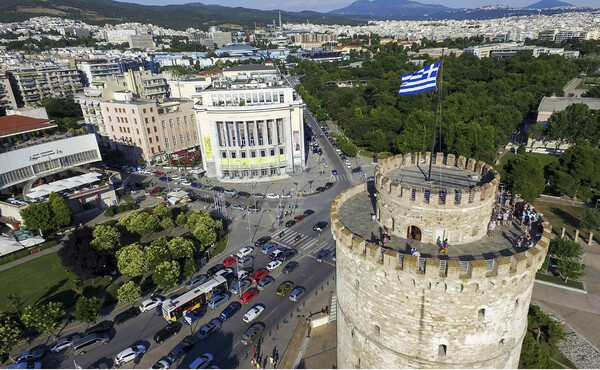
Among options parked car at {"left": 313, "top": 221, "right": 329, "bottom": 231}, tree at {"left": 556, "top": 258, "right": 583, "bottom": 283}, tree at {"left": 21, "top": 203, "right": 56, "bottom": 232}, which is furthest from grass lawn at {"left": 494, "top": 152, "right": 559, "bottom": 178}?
tree at {"left": 21, "top": 203, "right": 56, "bottom": 232}

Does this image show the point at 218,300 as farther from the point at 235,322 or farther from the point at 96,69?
the point at 96,69

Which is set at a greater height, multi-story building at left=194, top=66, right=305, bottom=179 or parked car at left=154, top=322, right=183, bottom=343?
multi-story building at left=194, top=66, right=305, bottom=179

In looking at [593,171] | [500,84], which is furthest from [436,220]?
[500,84]

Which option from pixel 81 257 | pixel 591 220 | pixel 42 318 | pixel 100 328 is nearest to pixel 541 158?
pixel 591 220

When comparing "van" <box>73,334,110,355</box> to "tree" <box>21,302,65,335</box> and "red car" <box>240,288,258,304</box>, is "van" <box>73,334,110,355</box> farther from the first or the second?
"red car" <box>240,288,258,304</box>

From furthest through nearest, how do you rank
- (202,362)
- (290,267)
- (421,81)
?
(290,267), (202,362), (421,81)

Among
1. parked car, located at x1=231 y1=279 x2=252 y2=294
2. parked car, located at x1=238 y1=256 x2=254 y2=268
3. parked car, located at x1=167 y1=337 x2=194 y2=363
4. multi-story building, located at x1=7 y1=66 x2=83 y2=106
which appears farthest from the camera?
multi-story building, located at x1=7 y1=66 x2=83 y2=106

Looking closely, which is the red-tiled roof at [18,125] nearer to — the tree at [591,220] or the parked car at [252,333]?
the parked car at [252,333]
